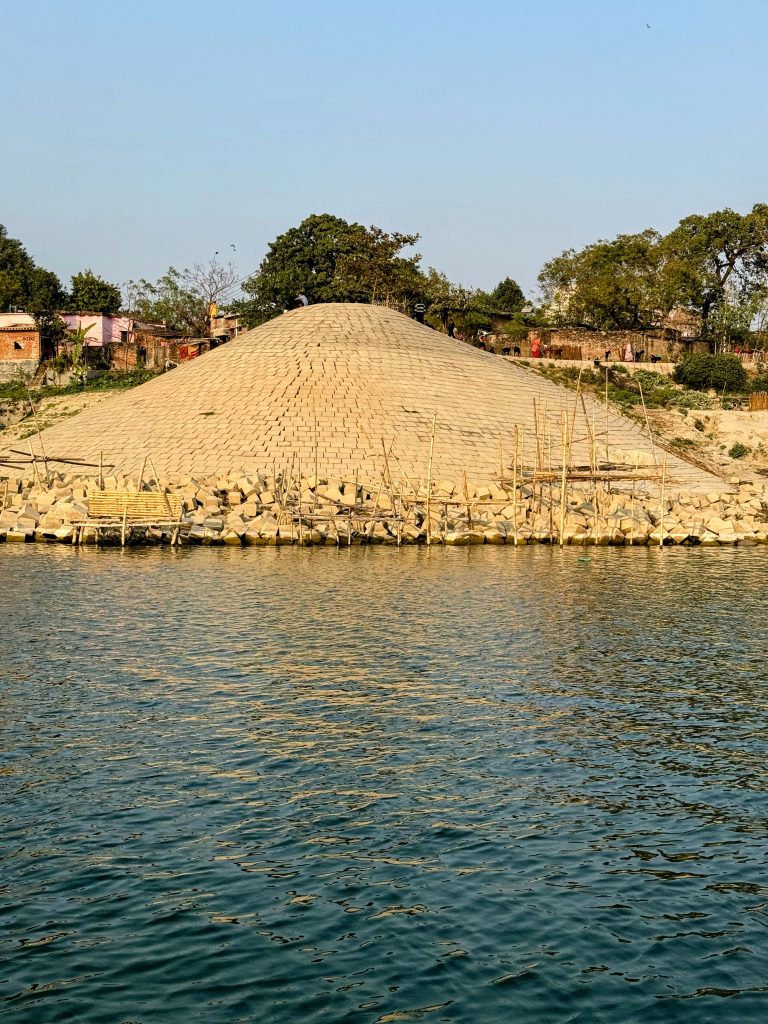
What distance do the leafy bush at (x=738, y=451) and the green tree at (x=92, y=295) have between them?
4377 centimetres

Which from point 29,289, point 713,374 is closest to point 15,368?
point 29,289

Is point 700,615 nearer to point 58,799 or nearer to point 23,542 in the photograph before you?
point 58,799

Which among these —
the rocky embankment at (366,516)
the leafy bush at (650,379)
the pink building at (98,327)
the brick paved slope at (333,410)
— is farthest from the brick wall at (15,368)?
the leafy bush at (650,379)

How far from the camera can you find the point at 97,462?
44.6m

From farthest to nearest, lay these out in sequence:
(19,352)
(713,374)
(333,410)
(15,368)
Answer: (19,352), (15,368), (713,374), (333,410)

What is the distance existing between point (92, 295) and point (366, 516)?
5282cm

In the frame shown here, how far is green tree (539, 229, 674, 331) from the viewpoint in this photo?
7506cm

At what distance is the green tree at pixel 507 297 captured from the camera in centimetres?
9981

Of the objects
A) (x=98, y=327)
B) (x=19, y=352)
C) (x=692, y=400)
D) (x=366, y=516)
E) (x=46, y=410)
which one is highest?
(x=98, y=327)

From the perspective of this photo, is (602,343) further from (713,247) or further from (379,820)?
(379,820)

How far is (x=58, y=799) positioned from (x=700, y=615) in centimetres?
1424

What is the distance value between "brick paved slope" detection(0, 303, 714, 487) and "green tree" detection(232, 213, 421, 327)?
19.8m

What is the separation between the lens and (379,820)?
1105 centimetres

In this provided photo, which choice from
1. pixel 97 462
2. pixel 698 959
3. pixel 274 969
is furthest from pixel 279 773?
pixel 97 462
